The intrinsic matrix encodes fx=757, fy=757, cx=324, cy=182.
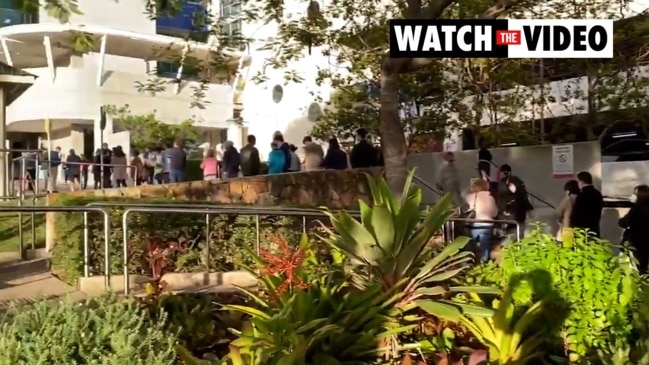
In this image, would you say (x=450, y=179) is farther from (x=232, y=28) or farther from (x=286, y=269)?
(x=286, y=269)

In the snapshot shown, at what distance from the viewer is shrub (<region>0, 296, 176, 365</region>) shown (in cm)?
358

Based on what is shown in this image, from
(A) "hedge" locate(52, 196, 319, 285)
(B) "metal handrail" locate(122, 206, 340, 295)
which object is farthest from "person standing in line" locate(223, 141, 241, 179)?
(B) "metal handrail" locate(122, 206, 340, 295)

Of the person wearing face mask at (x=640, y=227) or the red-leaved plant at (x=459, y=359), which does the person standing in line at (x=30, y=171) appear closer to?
the person wearing face mask at (x=640, y=227)

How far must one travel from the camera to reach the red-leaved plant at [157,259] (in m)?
6.17

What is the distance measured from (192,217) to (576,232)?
4508 mm

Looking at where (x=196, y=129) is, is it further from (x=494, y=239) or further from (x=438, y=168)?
(x=494, y=239)

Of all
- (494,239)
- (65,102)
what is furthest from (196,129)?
(494,239)

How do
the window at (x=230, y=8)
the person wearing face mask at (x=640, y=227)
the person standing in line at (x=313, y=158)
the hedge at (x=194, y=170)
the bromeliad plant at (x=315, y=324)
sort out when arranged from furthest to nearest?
the hedge at (x=194, y=170), the person standing in line at (x=313, y=158), the window at (x=230, y=8), the person wearing face mask at (x=640, y=227), the bromeliad plant at (x=315, y=324)

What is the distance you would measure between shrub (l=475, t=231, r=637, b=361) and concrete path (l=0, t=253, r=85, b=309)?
409 centimetres

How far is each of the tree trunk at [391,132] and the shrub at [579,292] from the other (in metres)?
3.70

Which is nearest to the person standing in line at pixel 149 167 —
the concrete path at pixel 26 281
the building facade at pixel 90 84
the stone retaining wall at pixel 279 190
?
the building facade at pixel 90 84

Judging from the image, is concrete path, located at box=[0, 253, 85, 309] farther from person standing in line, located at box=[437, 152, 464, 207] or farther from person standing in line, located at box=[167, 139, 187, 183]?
person standing in line, located at box=[167, 139, 187, 183]

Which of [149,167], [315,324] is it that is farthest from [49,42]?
[315,324]

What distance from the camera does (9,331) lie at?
373 centimetres
